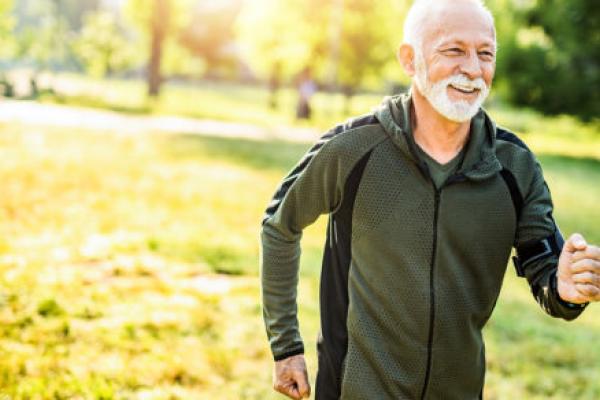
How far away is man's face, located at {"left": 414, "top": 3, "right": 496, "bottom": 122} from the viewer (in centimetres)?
272

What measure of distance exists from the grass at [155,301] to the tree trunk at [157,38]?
100ft

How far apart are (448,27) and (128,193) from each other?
33.7ft

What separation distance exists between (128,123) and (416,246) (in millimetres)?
23767

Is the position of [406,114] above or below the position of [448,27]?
below

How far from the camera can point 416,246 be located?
8.83 feet

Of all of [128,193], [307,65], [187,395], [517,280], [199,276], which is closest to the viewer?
[187,395]

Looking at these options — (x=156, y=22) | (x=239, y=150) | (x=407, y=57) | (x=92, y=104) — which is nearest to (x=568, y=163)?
(x=239, y=150)

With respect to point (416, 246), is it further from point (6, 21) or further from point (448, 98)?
point (6, 21)

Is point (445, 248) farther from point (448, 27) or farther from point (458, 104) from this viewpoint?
point (448, 27)

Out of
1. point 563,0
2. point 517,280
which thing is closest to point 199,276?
point 517,280

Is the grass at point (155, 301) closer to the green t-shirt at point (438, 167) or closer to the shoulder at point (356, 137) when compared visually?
the shoulder at point (356, 137)

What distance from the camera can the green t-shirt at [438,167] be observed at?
8.89 feet

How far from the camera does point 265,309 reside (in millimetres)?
3047

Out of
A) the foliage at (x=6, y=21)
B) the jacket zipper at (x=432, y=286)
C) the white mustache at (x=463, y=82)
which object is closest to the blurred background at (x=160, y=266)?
the jacket zipper at (x=432, y=286)
